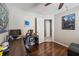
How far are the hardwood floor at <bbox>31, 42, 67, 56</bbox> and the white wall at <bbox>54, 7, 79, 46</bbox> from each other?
110 millimetres

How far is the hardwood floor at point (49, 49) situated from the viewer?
1.49 m

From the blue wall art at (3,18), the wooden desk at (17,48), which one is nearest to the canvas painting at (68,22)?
the wooden desk at (17,48)

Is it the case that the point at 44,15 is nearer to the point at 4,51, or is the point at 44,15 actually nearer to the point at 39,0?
the point at 39,0

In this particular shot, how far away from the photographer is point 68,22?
5.12 feet

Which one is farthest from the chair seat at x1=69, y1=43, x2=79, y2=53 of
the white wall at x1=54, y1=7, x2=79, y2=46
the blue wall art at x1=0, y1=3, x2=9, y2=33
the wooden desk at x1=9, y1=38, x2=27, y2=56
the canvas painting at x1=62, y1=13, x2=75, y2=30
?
the blue wall art at x1=0, y1=3, x2=9, y2=33

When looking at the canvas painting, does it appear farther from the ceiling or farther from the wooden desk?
the wooden desk

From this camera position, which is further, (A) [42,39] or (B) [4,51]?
(A) [42,39]

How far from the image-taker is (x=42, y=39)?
1654mm

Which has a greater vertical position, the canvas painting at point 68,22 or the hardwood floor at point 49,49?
the canvas painting at point 68,22

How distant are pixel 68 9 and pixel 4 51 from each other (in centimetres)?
120

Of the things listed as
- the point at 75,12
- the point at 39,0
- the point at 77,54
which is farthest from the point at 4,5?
the point at 77,54

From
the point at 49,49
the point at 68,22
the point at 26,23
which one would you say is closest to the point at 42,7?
the point at 26,23

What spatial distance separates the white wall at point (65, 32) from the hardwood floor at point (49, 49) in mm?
110

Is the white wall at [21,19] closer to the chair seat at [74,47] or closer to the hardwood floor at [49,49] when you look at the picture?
the hardwood floor at [49,49]
